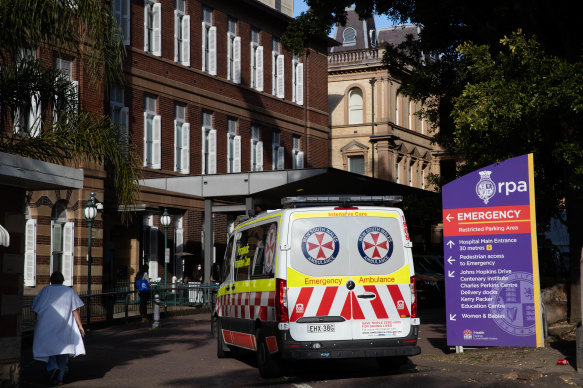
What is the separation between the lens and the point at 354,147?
65.5 m

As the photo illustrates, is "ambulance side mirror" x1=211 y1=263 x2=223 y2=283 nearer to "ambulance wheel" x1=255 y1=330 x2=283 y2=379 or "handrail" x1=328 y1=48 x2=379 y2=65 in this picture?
"ambulance wheel" x1=255 y1=330 x2=283 y2=379

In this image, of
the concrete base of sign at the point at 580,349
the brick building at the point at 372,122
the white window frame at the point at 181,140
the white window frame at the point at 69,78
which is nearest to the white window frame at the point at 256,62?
the white window frame at the point at 181,140

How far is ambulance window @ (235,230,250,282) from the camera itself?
14086 millimetres

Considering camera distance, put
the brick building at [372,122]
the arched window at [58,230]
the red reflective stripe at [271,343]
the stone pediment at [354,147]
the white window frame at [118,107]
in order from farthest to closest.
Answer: the stone pediment at [354,147] → the brick building at [372,122] → the white window frame at [118,107] → the arched window at [58,230] → the red reflective stripe at [271,343]

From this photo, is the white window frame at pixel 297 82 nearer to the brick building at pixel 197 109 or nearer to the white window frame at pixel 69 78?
the brick building at pixel 197 109

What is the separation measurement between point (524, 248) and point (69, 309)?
6.58 m

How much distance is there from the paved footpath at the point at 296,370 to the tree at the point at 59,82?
2733 mm

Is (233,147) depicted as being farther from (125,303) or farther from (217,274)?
(217,274)

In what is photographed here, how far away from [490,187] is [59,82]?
23.0 ft

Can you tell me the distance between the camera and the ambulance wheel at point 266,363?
12688 millimetres

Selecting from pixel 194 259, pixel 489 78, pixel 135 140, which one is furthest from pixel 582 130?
pixel 194 259

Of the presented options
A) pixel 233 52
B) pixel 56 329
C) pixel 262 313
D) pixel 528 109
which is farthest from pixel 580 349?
pixel 233 52

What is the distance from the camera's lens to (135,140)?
116 ft

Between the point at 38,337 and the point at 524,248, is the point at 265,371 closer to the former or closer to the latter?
the point at 38,337
